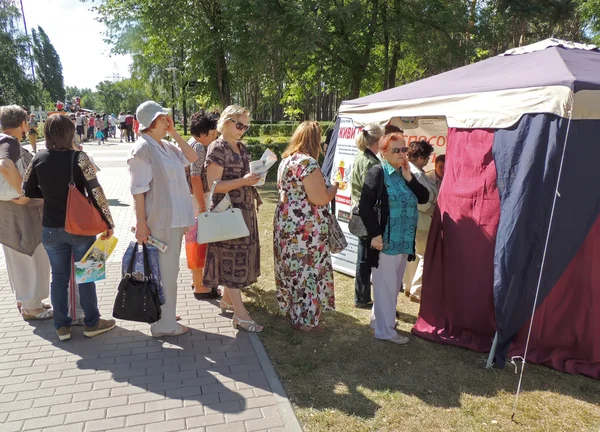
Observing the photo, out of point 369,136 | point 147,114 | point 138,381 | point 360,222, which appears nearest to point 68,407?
point 138,381

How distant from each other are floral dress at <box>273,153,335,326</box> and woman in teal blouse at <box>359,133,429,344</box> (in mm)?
418

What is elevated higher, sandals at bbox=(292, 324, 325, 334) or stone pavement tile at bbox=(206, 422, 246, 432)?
sandals at bbox=(292, 324, 325, 334)

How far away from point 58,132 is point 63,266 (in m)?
1.09

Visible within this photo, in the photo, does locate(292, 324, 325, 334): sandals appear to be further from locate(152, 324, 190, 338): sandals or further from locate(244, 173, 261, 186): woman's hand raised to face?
locate(244, 173, 261, 186): woman's hand raised to face

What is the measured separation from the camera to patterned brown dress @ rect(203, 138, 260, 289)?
383 centimetres

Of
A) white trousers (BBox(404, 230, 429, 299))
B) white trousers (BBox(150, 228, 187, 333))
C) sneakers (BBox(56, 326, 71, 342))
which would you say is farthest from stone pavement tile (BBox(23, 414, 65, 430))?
white trousers (BBox(404, 230, 429, 299))

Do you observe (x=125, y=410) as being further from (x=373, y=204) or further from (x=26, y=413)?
(x=373, y=204)

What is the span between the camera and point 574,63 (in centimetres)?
345

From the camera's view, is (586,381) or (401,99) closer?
(586,381)

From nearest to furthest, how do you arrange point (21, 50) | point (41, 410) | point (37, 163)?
point (41, 410) < point (37, 163) < point (21, 50)

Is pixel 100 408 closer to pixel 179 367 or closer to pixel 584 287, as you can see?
pixel 179 367

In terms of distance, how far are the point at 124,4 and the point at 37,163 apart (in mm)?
11835

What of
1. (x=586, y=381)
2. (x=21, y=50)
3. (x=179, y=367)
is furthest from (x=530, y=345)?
(x=21, y=50)

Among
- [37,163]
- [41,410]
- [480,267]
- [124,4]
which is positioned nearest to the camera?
[41,410]
